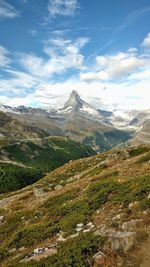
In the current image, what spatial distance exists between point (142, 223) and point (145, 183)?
793cm

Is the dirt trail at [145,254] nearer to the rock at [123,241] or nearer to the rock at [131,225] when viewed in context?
the rock at [123,241]

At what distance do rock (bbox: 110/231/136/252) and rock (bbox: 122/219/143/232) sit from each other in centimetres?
133

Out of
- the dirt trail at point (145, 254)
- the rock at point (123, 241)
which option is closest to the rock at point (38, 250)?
the rock at point (123, 241)

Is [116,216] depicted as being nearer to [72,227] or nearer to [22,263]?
[72,227]

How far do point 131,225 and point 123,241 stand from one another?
103 inches

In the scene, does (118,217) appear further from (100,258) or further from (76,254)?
(100,258)

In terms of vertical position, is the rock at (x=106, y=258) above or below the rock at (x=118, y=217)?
below

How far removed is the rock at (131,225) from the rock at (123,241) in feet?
4.37

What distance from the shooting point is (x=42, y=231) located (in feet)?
83.0

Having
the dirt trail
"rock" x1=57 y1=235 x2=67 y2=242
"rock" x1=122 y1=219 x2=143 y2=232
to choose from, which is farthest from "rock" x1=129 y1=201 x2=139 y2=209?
"rock" x1=57 y1=235 x2=67 y2=242

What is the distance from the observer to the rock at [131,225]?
63.8 ft

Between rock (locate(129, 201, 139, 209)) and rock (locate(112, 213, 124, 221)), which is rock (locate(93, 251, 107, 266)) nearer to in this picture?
rock (locate(112, 213, 124, 221))

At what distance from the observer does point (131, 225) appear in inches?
780

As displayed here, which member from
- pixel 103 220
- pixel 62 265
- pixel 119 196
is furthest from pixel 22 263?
pixel 119 196
